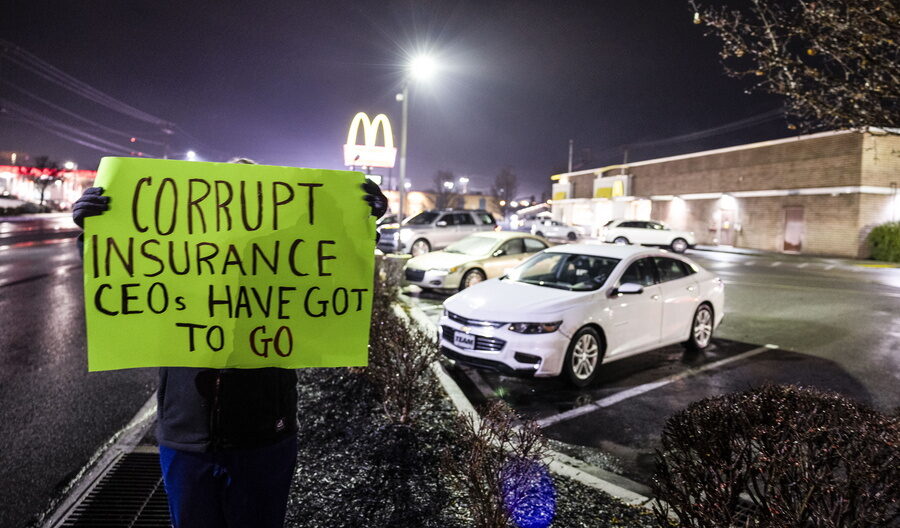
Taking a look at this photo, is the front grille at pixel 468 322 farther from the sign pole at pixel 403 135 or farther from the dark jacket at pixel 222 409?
the sign pole at pixel 403 135

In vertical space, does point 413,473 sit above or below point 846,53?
below

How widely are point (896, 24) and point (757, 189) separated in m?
31.2

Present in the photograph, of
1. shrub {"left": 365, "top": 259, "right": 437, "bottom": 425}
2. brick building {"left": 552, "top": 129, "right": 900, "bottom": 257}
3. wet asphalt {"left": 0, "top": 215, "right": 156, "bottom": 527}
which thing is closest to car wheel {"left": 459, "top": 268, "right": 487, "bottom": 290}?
shrub {"left": 365, "top": 259, "right": 437, "bottom": 425}

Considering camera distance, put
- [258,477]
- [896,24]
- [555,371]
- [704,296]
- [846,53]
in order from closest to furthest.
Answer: [258,477] → [896,24] → [846,53] → [555,371] → [704,296]

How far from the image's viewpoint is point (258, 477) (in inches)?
78.6

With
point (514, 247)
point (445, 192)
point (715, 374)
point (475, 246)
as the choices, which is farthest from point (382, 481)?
point (445, 192)

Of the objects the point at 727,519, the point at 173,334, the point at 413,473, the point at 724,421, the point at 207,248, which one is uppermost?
the point at 207,248

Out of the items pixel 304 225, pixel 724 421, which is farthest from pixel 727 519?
pixel 304 225

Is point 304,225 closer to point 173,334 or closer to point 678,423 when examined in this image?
point 173,334

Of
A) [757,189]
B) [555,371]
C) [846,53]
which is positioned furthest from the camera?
[757,189]

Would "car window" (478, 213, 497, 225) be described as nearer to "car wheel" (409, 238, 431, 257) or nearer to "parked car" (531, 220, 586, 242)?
"car wheel" (409, 238, 431, 257)

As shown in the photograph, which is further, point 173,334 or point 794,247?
point 794,247

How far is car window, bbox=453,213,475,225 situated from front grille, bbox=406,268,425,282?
27.4 feet

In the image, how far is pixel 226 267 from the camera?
2.14 meters
